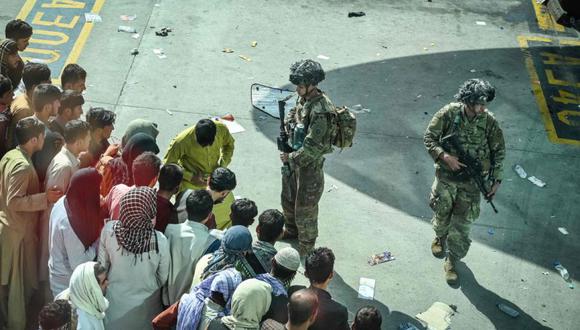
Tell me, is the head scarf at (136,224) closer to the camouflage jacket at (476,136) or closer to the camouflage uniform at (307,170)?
the camouflage uniform at (307,170)

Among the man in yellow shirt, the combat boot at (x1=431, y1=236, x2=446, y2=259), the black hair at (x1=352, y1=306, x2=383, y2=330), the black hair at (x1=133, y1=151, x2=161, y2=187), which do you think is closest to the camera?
the black hair at (x1=352, y1=306, x2=383, y2=330)

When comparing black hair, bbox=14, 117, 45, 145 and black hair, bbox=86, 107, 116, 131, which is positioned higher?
black hair, bbox=14, 117, 45, 145

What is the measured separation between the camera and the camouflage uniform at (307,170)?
6.82 m

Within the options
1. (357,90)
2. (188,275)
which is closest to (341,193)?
(357,90)

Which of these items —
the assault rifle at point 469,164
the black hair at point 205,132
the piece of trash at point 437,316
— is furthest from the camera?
the assault rifle at point 469,164

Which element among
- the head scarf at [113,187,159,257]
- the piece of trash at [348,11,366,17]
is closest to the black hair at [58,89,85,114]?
the head scarf at [113,187,159,257]

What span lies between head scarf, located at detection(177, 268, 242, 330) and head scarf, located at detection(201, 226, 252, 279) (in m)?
0.15

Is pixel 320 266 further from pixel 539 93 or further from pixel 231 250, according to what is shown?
pixel 539 93

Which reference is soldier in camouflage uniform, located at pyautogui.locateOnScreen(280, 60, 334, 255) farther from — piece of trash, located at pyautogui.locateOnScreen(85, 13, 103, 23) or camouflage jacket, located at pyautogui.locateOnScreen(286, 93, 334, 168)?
piece of trash, located at pyautogui.locateOnScreen(85, 13, 103, 23)

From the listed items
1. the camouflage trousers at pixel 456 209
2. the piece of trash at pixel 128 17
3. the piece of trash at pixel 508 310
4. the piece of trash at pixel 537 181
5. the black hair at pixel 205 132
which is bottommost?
the piece of trash at pixel 537 181

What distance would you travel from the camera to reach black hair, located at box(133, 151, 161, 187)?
5848 millimetres

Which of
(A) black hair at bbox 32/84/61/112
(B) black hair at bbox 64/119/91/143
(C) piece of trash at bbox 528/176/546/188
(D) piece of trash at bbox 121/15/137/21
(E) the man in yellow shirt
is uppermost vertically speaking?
(B) black hair at bbox 64/119/91/143

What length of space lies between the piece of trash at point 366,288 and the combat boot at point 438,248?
811mm

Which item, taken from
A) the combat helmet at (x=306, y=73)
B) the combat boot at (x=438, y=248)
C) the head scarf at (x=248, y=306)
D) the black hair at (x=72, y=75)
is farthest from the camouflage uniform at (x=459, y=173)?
the black hair at (x=72, y=75)
